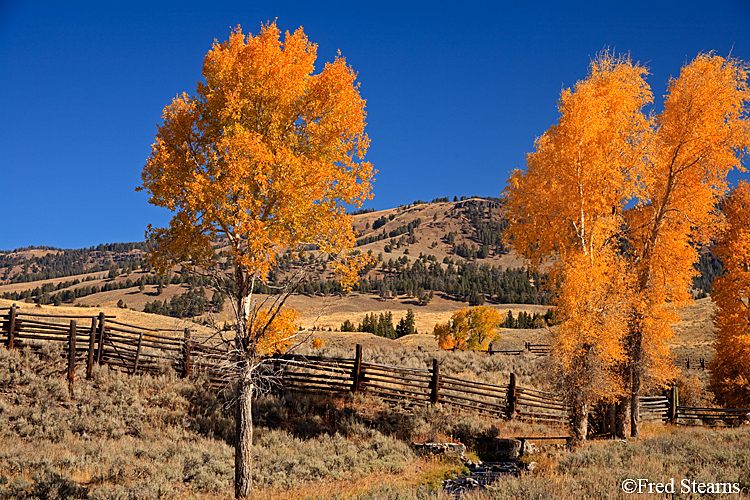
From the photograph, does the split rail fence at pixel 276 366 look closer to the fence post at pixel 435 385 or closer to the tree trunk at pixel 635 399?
the fence post at pixel 435 385

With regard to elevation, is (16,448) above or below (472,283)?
below

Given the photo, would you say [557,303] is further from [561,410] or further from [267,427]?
[267,427]

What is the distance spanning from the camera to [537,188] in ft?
53.0

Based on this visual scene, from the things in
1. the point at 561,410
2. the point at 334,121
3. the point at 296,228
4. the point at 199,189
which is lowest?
the point at 561,410

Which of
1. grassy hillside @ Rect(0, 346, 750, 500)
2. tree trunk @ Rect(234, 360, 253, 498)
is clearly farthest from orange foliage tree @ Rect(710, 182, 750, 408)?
tree trunk @ Rect(234, 360, 253, 498)

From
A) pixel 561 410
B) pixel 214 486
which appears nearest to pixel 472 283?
pixel 561 410

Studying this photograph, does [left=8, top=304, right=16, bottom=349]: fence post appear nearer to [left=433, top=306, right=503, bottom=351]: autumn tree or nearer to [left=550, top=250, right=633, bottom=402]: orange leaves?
[left=550, top=250, right=633, bottom=402]: orange leaves

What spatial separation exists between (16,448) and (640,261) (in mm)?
20022

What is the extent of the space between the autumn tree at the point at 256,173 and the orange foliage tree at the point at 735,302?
887 inches

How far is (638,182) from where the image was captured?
16.5 m

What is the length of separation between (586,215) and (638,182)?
7.99 feet

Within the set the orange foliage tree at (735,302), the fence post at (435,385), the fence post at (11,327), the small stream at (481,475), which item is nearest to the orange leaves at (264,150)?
the small stream at (481,475)

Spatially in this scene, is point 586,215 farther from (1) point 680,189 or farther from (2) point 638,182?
(1) point 680,189

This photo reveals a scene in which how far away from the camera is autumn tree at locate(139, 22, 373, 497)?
8.90 meters
